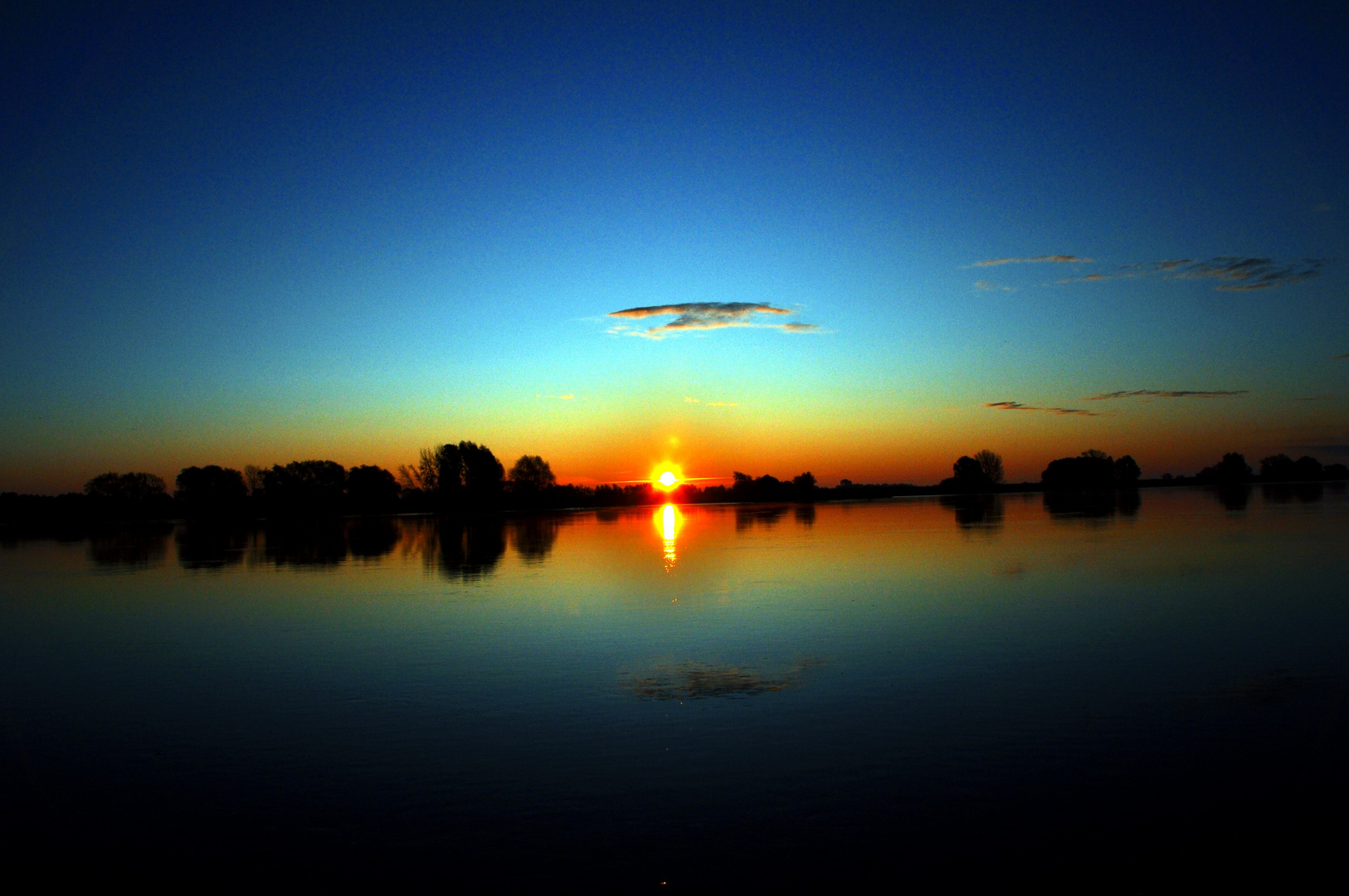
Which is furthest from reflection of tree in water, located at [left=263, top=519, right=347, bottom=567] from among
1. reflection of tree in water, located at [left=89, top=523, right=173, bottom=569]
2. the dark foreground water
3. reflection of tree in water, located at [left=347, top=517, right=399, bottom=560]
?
the dark foreground water

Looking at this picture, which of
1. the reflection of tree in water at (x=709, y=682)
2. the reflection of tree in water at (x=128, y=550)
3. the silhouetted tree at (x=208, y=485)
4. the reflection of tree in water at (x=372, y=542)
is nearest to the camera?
the reflection of tree in water at (x=709, y=682)

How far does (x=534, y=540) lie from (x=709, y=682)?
30908mm

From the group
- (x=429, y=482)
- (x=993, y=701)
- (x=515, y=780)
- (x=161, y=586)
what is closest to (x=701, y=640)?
(x=993, y=701)

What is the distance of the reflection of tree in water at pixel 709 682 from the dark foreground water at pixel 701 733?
0.06 metres

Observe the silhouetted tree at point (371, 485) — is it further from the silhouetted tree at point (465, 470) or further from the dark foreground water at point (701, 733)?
the dark foreground water at point (701, 733)

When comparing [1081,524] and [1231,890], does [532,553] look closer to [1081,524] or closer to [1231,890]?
[1081,524]

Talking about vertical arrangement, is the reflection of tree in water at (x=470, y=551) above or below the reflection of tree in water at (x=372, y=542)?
below

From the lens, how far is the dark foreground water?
6152 mm

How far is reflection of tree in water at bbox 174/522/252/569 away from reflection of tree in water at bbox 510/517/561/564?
33.6 feet

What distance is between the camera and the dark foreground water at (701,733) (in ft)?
20.2

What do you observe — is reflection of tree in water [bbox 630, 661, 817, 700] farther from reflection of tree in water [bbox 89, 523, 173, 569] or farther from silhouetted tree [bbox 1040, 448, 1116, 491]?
silhouetted tree [bbox 1040, 448, 1116, 491]

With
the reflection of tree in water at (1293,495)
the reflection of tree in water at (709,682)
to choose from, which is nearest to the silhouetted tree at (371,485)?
the reflection of tree in water at (1293,495)

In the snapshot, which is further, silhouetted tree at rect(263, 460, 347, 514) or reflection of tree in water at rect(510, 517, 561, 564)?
silhouetted tree at rect(263, 460, 347, 514)

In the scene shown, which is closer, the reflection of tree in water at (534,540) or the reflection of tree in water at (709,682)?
the reflection of tree in water at (709,682)
